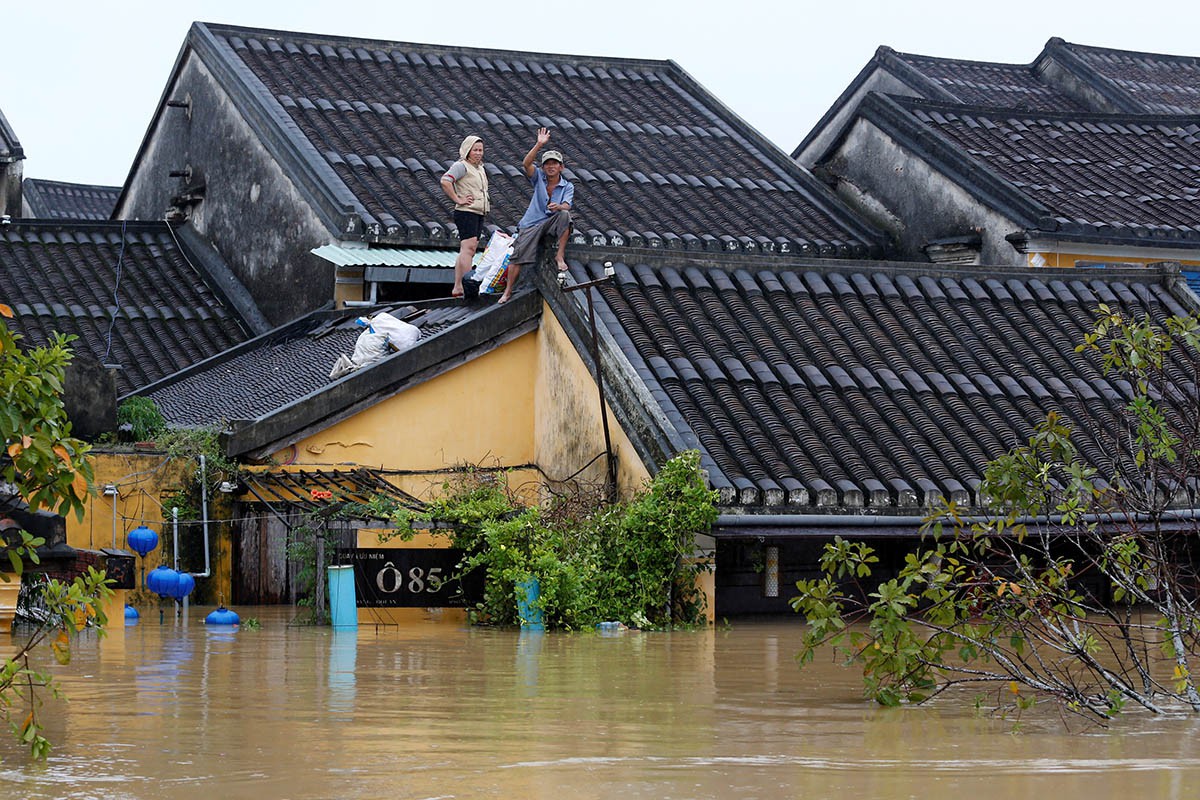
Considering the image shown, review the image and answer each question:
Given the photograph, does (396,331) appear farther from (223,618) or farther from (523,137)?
(523,137)

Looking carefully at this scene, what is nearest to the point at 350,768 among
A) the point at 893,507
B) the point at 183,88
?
the point at 893,507

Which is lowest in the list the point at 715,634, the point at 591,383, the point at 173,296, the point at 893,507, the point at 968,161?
the point at 715,634

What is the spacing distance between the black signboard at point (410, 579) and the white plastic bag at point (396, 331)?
308 cm

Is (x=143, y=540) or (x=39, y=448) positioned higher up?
(x=39, y=448)

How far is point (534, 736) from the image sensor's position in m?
8.30

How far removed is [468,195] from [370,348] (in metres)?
3.01

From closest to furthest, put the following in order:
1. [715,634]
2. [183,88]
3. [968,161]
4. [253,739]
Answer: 1. [253,739]
2. [715,634]
3. [968,161]
4. [183,88]

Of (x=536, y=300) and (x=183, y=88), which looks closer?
(x=536, y=300)

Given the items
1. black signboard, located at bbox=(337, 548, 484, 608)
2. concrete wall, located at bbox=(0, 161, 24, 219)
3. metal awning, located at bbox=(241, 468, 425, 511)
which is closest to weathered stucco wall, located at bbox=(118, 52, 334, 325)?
metal awning, located at bbox=(241, 468, 425, 511)

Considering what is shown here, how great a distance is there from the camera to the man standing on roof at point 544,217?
16312mm

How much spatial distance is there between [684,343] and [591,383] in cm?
87

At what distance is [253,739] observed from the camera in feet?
26.7

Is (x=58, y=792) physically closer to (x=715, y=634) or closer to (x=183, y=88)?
(x=715, y=634)

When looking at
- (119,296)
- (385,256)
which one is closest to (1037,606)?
(385,256)
